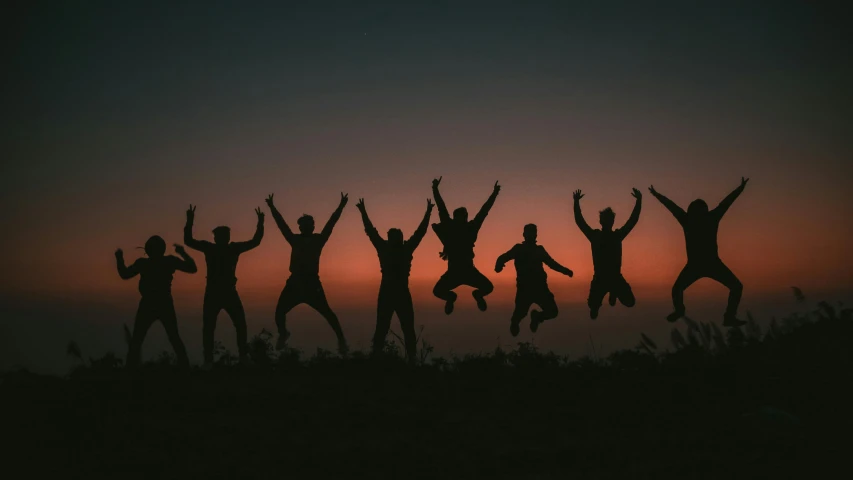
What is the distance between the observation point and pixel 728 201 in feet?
55.1

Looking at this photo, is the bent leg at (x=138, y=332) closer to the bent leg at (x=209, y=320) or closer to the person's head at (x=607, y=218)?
the bent leg at (x=209, y=320)

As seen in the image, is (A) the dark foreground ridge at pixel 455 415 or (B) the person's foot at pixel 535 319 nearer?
(A) the dark foreground ridge at pixel 455 415

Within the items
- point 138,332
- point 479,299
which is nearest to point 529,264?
point 479,299

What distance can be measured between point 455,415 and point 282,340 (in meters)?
6.06

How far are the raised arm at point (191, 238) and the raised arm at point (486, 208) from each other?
629cm

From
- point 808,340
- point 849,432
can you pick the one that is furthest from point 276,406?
point 808,340

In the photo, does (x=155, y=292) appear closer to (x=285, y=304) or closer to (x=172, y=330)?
(x=172, y=330)

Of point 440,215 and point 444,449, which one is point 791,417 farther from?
point 440,215

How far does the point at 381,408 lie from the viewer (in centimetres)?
1197

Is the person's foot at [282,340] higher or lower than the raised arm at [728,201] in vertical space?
lower

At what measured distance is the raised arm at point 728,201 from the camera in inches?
656

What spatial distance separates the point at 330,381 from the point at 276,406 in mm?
1898

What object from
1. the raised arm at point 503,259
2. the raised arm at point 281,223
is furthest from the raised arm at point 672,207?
the raised arm at point 281,223

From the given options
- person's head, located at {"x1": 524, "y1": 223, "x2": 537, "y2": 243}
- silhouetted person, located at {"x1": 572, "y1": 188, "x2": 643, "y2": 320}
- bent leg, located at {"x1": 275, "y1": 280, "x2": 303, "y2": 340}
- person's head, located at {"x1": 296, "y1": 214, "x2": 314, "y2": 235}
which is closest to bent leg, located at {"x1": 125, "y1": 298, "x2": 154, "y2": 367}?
bent leg, located at {"x1": 275, "y1": 280, "x2": 303, "y2": 340}
